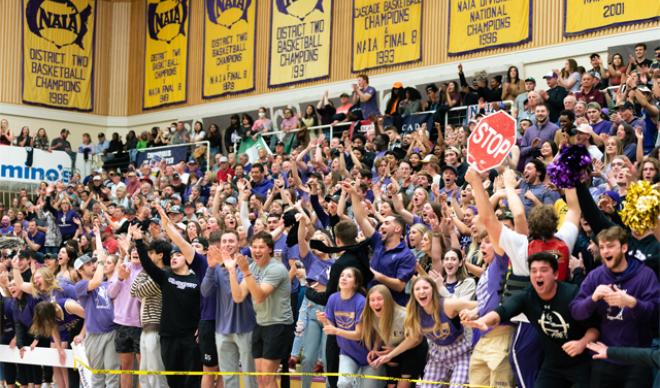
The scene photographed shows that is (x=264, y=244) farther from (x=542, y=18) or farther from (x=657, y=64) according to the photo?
(x=542, y=18)

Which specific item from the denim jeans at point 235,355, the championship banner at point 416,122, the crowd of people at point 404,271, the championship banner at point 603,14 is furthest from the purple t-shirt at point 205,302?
the championship banner at point 603,14

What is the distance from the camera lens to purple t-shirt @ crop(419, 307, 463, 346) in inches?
351

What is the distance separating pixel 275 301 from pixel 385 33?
14.1m

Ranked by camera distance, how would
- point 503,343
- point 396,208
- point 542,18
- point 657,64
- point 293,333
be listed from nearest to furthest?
point 503,343 < point 293,333 < point 396,208 < point 657,64 < point 542,18

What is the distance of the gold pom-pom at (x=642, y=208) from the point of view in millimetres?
7297

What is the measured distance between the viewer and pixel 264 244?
10.8m

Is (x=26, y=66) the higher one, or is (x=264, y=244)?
(x=26, y=66)

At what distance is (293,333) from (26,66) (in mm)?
20378

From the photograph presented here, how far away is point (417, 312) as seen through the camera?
9109 millimetres

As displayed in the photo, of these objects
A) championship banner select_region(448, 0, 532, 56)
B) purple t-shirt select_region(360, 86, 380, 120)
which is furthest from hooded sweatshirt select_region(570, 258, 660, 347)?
championship banner select_region(448, 0, 532, 56)

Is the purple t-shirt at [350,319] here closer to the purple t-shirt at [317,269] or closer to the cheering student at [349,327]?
the cheering student at [349,327]

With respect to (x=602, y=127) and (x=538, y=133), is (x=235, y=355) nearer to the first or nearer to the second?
(x=538, y=133)

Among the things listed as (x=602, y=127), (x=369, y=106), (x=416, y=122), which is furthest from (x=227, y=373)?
(x=369, y=106)

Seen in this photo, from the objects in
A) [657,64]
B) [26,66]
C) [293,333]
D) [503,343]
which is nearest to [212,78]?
[26,66]
